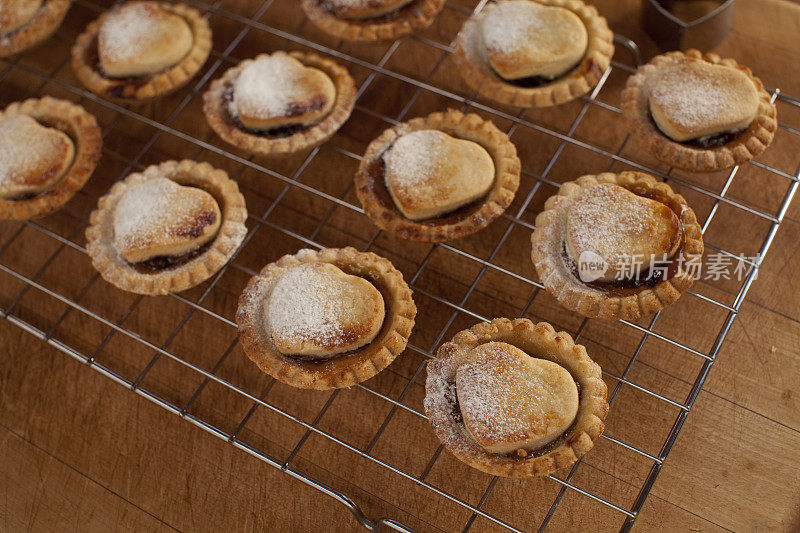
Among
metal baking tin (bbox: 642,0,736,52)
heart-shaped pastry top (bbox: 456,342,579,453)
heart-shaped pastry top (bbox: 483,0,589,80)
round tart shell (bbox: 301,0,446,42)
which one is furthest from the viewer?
round tart shell (bbox: 301,0,446,42)

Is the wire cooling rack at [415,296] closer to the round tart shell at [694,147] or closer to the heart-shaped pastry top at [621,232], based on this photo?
the round tart shell at [694,147]

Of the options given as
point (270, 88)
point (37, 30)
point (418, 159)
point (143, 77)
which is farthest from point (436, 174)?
point (37, 30)

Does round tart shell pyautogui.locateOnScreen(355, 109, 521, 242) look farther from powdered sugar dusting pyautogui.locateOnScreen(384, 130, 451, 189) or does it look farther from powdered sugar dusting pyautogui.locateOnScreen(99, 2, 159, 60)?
powdered sugar dusting pyautogui.locateOnScreen(99, 2, 159, 60)

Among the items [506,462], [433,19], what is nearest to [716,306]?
[506,462]

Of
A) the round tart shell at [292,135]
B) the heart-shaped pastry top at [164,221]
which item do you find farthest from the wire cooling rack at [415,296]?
the heart-shaped pastry top at [164,221]

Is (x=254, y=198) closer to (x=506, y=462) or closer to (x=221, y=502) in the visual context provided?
(x=221, y=502)

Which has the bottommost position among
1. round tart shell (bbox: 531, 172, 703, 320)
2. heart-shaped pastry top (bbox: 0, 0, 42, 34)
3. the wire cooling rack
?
the wire cooling rack
